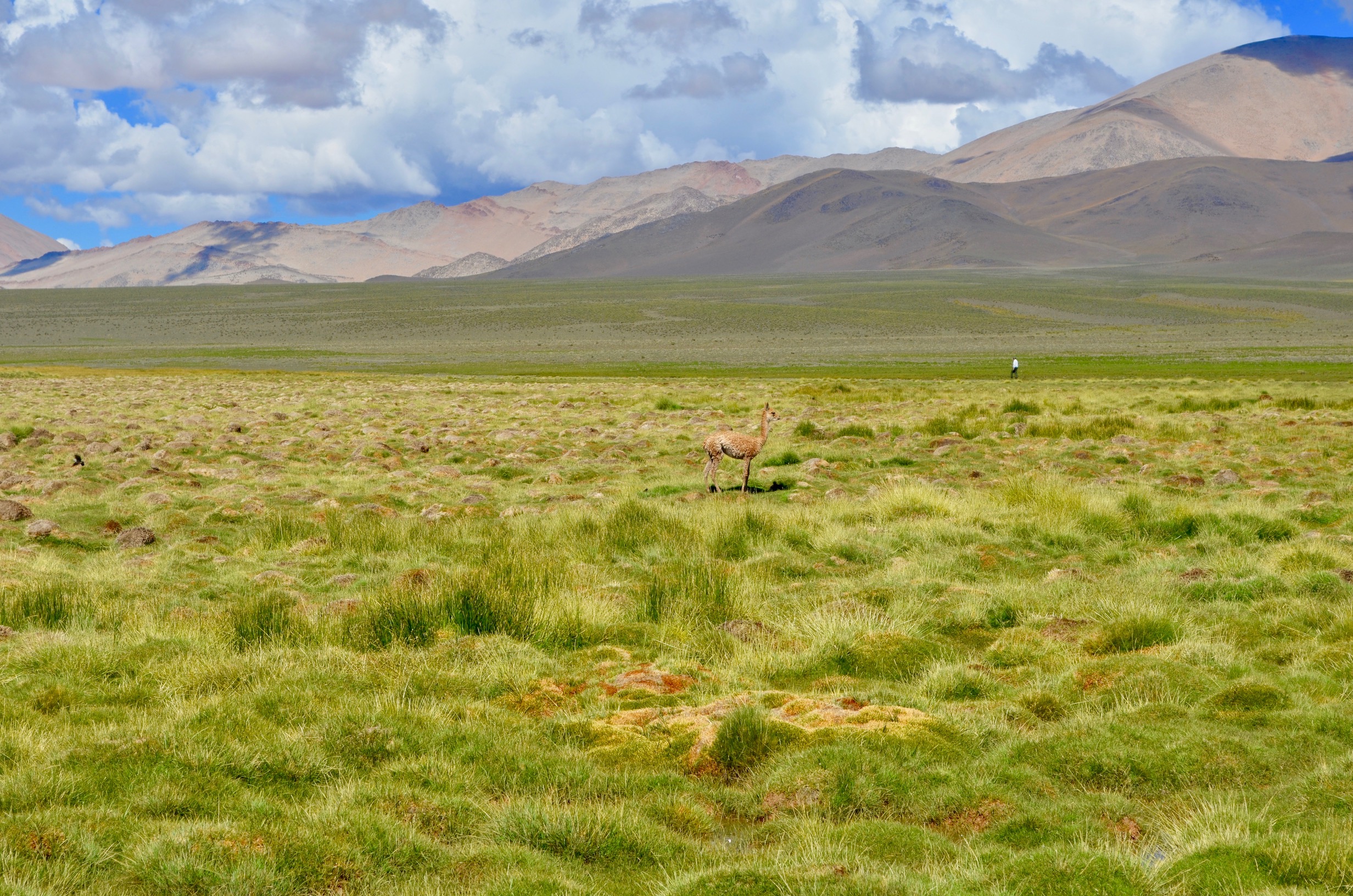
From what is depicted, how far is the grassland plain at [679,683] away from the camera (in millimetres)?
4512

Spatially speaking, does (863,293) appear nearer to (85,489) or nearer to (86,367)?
(86,367)

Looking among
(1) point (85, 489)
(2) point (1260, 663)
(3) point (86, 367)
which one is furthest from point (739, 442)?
(3) point (86, 367)

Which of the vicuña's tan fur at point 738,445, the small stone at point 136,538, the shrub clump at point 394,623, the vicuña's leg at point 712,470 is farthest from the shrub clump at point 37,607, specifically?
the vicuña's leg at point 712,470

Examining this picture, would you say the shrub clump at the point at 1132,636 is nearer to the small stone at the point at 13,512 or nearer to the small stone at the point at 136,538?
the small stone at the point at 136,538

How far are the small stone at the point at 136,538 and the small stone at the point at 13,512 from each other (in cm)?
171

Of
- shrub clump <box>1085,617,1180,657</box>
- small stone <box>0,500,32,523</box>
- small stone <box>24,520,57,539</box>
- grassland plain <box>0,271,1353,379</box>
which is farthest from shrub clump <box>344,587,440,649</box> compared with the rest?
grassland plain <box>0,271,1353,379</box>

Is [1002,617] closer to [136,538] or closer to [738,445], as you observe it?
[738,445]

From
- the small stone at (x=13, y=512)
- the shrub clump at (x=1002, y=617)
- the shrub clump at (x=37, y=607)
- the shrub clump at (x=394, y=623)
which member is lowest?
the shrub clump at (x=1002, y=617)

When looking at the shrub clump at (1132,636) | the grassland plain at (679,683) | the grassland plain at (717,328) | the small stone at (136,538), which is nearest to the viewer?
the grassland plain at (679,683)

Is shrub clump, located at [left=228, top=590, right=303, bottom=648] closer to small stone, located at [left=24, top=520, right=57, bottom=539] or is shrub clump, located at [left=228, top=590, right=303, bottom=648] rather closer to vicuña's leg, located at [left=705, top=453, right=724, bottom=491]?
small stone, located at [left=24, top=520, right=57, bottom=539]

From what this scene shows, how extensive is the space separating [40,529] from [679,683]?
854cm

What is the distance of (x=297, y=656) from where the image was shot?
23.8 ft

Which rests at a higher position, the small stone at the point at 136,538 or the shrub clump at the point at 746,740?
the small stone at the point at 136,538

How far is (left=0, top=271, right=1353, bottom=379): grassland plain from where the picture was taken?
60469mm
